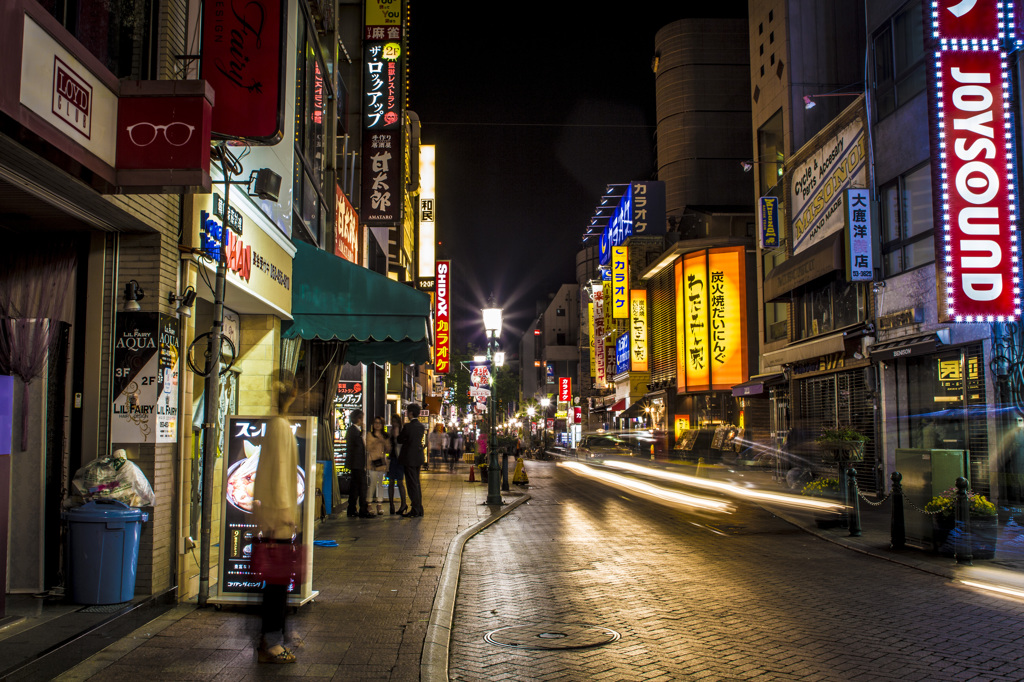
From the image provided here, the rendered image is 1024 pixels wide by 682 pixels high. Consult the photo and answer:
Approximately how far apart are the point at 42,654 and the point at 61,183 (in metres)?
3.31

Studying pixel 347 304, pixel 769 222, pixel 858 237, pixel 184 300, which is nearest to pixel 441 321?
pixel 769 222

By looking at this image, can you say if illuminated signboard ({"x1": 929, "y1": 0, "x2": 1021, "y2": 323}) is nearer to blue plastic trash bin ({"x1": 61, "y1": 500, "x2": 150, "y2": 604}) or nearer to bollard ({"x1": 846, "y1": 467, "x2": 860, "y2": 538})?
bollard ({"x1": 846, "y1": 467, "x2": 860, "y2": 538})

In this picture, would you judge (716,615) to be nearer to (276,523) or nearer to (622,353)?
(276,523)

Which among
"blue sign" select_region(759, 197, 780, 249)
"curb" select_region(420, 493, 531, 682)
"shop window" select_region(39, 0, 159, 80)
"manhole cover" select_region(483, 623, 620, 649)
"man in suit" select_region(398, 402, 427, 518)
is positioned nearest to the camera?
"curb" select_region(420, 493, 531, 682)

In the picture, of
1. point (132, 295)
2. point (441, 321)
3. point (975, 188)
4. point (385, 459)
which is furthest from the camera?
point (441, 321)

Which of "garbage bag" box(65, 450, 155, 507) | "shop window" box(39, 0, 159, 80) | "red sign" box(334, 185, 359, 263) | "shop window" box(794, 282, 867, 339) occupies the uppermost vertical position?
"red sign" box(334, 185, 359, 263)

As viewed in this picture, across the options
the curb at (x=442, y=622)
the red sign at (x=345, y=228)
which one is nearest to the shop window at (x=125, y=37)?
the curb at (x=442, y=622)

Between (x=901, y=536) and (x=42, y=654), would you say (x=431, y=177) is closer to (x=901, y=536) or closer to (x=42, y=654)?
(x=901, y=536)

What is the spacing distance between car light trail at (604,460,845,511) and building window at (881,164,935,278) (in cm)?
561

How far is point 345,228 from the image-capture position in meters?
19.0

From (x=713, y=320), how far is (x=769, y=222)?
12.3 meters

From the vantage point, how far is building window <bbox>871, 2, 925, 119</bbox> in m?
18.4

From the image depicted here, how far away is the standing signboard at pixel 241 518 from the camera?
296 inches

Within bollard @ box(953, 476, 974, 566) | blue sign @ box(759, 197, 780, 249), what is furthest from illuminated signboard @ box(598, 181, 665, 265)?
bollard @ box(953, 476, 974, 566)
